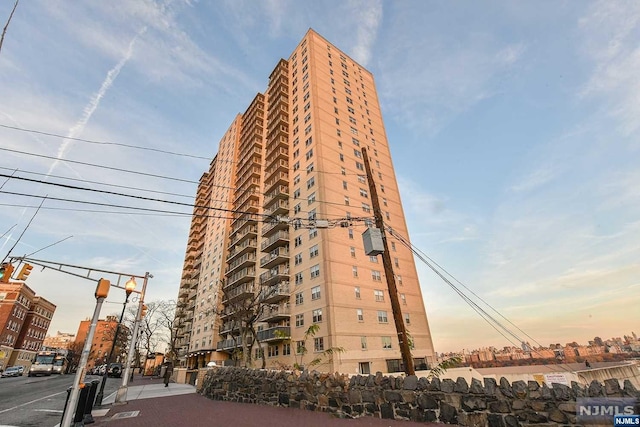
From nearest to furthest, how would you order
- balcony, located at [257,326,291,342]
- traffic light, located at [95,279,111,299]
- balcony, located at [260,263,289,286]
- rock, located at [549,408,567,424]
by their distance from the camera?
rock, located at [549,408,567,424]
traffic light, located at [95,279,111,299]
balcony, located at [257,326,291,342]
balcony, located at [260,263,289,286]

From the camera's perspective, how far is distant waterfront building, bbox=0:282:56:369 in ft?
201

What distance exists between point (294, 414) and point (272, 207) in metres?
38.8

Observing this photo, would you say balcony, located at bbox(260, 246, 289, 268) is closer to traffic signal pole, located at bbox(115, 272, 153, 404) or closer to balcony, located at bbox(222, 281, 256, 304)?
balcony, located at bbox(222, 281, 256, 304)

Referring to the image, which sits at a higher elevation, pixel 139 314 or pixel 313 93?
pixel 313 93

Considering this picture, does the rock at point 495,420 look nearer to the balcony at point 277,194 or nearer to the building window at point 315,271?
the building window at point 315,271

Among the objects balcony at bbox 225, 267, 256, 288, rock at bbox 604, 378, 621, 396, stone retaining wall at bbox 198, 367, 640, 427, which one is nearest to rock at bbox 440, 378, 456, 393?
stone retaining wall at bbox 198, 367, 640, 427

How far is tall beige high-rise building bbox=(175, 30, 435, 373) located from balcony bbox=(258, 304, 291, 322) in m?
0.18

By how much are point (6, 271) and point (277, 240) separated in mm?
31702


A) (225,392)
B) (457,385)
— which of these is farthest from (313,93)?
(457,385)

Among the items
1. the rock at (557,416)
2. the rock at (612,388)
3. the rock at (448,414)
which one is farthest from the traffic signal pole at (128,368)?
the rock at (612,388)

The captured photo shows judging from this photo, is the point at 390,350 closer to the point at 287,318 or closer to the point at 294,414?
the point at 287,318

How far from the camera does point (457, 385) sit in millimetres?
7918

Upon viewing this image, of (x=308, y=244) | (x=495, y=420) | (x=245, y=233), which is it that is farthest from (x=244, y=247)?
(x=495, y=420)

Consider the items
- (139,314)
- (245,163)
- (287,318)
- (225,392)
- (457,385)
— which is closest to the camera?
(457,385)
